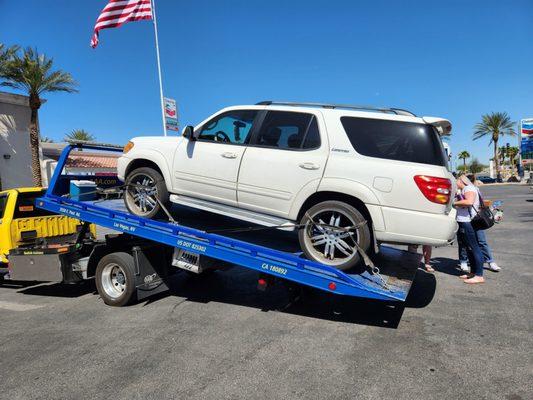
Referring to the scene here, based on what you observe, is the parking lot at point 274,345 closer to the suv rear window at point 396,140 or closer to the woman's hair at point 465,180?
the woman's hair at point 465,180

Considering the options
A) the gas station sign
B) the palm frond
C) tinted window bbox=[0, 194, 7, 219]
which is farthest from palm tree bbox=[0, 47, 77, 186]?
the gas station sign

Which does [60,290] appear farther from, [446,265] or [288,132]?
[446,265]

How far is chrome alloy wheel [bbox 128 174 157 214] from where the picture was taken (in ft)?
19.4

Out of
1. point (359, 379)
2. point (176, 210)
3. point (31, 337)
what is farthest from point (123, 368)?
point (176, 210)

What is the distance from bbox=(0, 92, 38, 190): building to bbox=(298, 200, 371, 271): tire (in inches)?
875

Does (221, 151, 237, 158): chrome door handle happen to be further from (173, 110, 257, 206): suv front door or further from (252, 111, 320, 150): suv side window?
(252, 111, 320, 150): suv side window

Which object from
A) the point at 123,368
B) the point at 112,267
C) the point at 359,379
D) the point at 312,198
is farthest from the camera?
the point at 112,267

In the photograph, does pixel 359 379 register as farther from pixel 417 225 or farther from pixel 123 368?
pixel 123 368

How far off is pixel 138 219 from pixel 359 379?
3.49 meters

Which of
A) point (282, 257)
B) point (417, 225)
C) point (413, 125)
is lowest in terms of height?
point (282, 257)

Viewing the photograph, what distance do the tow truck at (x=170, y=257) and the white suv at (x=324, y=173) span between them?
0.97 feet

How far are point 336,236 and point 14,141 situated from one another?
23.2m

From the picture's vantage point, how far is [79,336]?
16.3 feet

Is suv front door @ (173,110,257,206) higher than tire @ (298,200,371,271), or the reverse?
suv front door @ (173,110,257,206)
